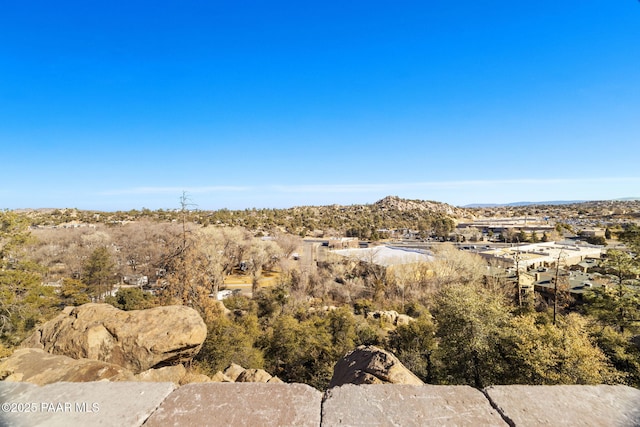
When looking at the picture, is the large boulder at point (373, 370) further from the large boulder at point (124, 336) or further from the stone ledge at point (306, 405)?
the large boulder at point (124, 336)

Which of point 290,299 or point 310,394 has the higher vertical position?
point 310,394

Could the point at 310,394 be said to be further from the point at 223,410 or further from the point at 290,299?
the point at 290,299

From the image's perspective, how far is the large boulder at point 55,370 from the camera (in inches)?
233

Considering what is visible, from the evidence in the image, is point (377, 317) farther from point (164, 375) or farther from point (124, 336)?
point (124, 336)

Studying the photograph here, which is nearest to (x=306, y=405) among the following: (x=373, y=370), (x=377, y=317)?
(x=373, y=370)

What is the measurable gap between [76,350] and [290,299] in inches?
652

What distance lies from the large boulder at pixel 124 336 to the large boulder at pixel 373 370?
16.6ft

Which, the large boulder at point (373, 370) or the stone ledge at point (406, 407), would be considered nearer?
the stone ledge at point (406, 407)

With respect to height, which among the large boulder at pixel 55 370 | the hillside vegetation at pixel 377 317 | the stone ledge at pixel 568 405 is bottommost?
the hillside vegetation at pixel 377 317

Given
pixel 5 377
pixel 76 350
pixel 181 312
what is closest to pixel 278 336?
pixel 181 312

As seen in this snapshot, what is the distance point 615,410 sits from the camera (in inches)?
78.7

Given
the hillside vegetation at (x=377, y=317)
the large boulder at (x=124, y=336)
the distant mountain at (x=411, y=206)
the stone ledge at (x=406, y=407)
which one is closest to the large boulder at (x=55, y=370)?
the large boulder at (x=124, y=336)

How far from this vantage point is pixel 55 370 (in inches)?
244

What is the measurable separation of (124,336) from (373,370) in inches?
289
